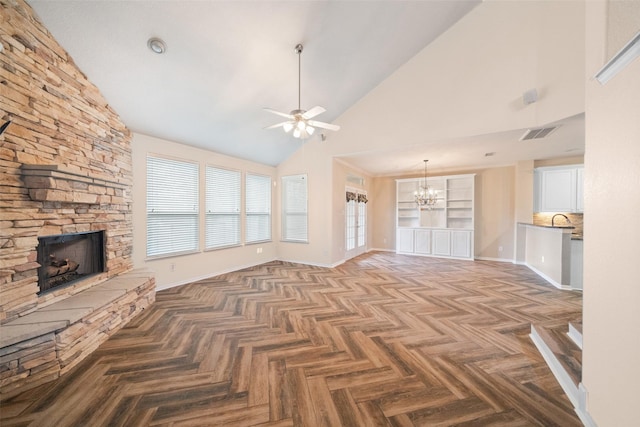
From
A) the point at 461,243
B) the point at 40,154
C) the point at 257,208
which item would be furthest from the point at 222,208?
the point at 461,243

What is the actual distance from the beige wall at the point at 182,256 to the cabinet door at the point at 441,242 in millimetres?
4932

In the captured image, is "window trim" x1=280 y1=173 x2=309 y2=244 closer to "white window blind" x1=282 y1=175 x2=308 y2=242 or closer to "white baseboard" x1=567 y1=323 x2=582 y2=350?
"white window blind" x1=282 y1=175 x2=308 y2=242

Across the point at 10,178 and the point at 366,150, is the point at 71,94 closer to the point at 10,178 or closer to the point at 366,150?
the point at 10,178

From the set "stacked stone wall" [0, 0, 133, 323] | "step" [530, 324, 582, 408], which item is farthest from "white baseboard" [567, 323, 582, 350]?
"stacked stone wall" [0, 0, 133, 323]

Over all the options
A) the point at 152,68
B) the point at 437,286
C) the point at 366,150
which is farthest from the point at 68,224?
the point at 437,286

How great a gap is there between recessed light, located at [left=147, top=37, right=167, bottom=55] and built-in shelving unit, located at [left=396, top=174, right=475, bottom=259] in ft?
20.9

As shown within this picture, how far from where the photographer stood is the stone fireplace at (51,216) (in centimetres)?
181

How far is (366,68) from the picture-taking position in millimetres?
3916

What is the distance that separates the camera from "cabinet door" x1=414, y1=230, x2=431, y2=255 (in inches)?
265

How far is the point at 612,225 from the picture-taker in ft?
3.97

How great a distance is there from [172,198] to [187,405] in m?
3.36

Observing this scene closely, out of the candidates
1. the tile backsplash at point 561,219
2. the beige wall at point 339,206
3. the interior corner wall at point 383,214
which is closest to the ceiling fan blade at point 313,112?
the beige wall at point 339,206

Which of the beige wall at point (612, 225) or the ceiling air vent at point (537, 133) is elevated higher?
the ceiling air vent at point (537, 133)

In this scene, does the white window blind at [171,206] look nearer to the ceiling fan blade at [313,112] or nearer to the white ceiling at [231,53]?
the white ceiling at [231,53]
